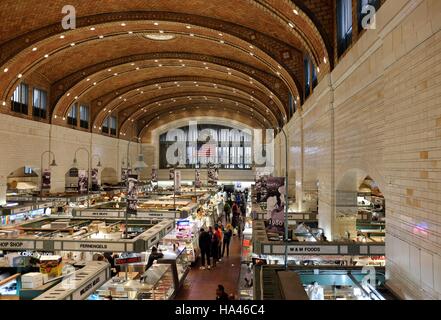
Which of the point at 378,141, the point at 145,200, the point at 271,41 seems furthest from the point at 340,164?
the point at 145,200

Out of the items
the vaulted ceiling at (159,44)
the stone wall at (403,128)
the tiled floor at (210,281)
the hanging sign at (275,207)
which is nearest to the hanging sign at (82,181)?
the vaulted ceiling at (159,44)

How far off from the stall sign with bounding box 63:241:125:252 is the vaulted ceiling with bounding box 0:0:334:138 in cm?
738

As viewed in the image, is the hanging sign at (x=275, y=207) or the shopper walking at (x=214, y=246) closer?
the hanging sign at (x=275, y=207)

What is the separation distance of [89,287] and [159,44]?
58.6 feet

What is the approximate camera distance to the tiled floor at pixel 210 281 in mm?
11225

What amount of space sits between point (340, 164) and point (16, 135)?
17.5m

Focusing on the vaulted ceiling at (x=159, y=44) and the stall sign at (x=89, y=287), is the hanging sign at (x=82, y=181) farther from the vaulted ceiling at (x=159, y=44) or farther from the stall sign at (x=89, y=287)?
the stall sign at (x=89, y=287)

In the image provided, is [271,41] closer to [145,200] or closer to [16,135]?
[145,200]

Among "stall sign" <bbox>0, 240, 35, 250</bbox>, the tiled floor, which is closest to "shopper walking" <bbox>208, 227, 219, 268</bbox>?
the tiled floor

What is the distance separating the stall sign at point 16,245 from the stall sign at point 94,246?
71cm

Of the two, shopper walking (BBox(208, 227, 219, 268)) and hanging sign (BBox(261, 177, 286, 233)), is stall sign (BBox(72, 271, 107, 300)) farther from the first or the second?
shopper walking (BBox(208, 227, 219, 268))
